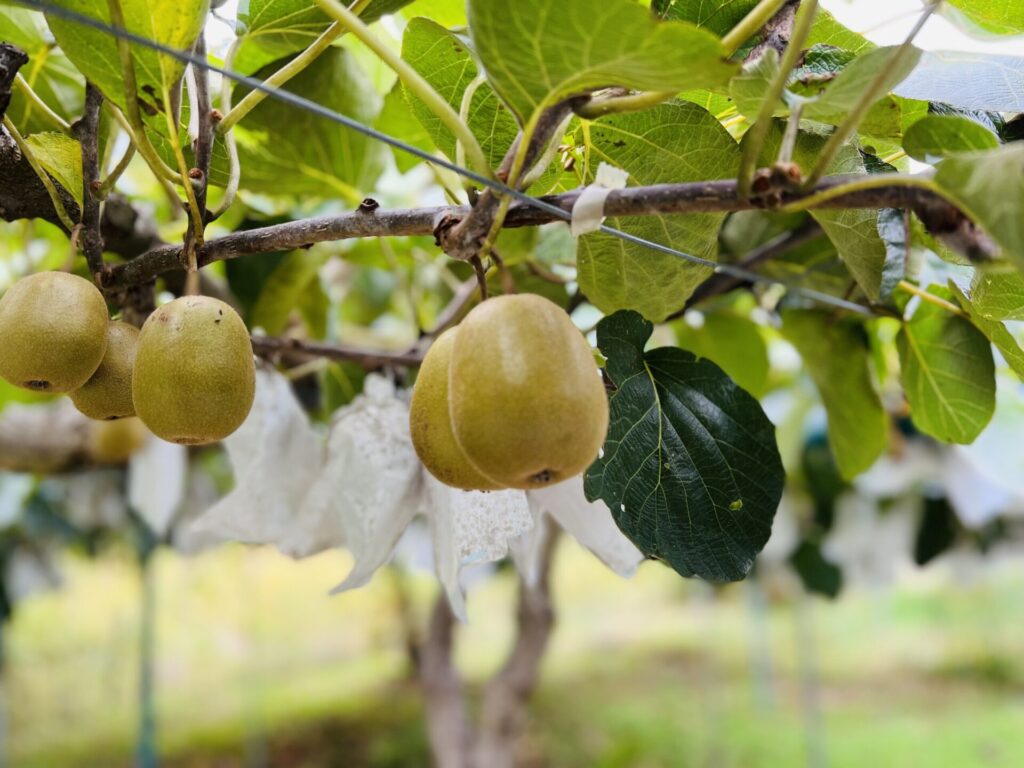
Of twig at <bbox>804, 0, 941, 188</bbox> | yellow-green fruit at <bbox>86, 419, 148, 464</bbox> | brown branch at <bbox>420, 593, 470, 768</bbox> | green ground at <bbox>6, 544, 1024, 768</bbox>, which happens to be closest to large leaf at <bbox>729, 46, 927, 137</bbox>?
twig at <bbox>804, 0, 941, 188</bbox>

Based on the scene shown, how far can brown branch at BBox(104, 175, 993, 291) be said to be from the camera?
0.27 meters

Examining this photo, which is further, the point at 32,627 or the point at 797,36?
the point at 32,627

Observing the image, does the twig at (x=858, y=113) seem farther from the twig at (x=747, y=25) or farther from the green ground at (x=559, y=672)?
the green ground at (x=559, y=672)

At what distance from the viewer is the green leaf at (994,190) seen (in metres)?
0.24

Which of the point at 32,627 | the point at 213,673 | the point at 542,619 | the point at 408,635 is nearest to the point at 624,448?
the point at 542,619

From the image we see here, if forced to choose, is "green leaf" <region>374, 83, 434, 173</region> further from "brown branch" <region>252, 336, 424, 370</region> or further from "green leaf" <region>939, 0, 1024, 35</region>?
"green leaf" <region>939, 0, 1024, 35</region>

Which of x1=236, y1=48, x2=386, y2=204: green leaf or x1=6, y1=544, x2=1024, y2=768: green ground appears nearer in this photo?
x1=236, y1=48, x2=386, y2=204: green leaf

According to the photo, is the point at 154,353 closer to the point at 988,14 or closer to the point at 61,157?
the point at 61,157

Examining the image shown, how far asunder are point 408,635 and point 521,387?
2.61 meters

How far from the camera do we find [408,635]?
2.72 m

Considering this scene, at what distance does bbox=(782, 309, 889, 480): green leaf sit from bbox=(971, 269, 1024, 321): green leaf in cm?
20

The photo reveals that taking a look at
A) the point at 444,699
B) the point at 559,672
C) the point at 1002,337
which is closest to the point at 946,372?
the point at 1002,337

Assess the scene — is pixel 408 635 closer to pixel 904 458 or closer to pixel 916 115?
pixel 904 458

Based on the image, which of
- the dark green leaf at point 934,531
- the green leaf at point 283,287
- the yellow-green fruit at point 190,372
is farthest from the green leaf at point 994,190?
the dark green leaf at point 934,531
